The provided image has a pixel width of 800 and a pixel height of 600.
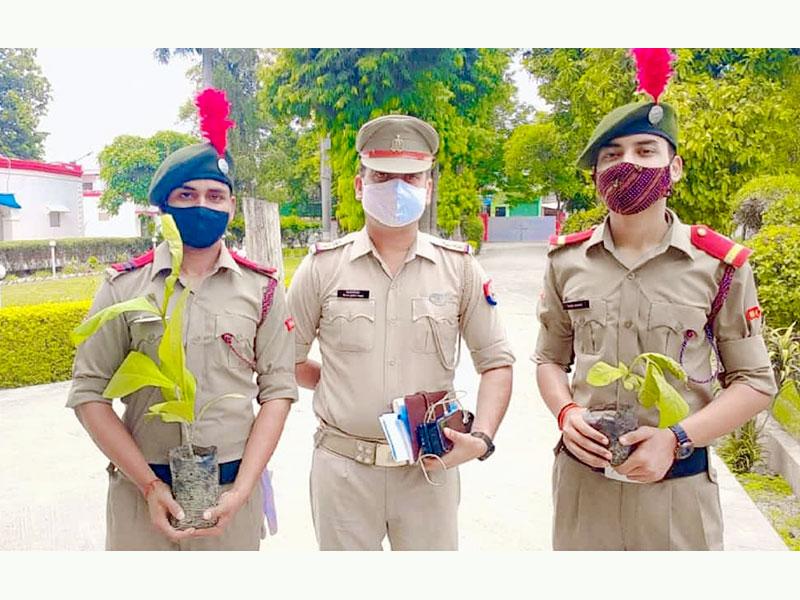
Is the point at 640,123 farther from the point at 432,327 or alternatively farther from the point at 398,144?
the point at 432,327

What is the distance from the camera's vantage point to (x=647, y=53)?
1834mm

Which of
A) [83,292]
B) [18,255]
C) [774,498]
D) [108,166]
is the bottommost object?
[774,498]

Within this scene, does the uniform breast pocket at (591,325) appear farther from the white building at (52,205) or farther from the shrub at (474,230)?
the shrub at (474,230)

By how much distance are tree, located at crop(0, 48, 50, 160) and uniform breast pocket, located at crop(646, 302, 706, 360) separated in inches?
162

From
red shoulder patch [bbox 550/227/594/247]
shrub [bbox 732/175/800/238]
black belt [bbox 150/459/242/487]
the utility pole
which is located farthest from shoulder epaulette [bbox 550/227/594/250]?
the utility pole

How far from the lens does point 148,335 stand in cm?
172

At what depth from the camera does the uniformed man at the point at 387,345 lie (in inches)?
75.5

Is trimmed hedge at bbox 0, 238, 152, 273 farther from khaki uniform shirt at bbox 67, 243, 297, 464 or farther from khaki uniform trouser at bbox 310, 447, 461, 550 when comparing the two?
khaki uniform trouser at bbox 310, 447, 461, 550

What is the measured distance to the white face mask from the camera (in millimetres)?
1913

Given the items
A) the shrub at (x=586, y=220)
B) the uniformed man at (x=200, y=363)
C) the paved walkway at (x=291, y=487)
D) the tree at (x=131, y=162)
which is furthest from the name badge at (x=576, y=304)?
the shrub at (x=586, y=220)

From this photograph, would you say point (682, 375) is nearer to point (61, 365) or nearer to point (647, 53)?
point (647, 53)

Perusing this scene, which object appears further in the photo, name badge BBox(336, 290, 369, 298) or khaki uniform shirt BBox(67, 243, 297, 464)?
name badge BBox(336, 290, 369, 298)
